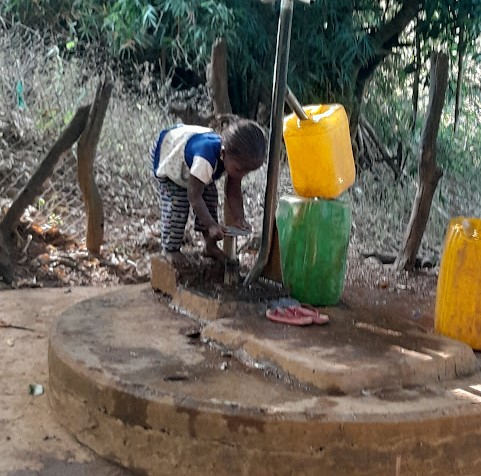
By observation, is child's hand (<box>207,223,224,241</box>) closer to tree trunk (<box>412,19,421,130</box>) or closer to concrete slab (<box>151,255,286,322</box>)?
concrete slab (<box>151,255,286,322</box>)

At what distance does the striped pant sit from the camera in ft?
11.0

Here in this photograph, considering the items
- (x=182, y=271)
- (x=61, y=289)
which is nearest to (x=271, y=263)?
(x=182, y=271)

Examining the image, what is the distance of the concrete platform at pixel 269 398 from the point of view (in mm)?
2115

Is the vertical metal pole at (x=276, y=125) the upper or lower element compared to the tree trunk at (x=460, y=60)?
lower

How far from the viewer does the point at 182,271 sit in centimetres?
330

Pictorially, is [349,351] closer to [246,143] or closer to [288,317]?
[288,317]

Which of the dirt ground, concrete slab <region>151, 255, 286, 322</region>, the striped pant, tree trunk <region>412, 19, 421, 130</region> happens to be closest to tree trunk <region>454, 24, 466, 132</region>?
tree trunk <region>412, 19, 421, 130</region>

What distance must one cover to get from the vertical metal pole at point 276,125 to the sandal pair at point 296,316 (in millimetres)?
437

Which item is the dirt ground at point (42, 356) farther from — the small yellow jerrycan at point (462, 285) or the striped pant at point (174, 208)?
the striped pant at point (174, 208)

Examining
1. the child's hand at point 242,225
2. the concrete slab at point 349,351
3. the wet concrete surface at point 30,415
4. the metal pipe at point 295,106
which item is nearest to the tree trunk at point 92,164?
the wet concrete surface at point 30,415

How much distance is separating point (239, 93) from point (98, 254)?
11.3 ft

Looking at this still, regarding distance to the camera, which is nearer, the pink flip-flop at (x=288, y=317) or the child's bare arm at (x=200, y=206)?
the pink flip-flop at (x=288, y=317)

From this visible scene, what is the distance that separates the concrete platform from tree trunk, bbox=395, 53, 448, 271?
2274 millimetres

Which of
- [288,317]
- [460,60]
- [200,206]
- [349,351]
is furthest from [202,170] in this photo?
[460,60]
